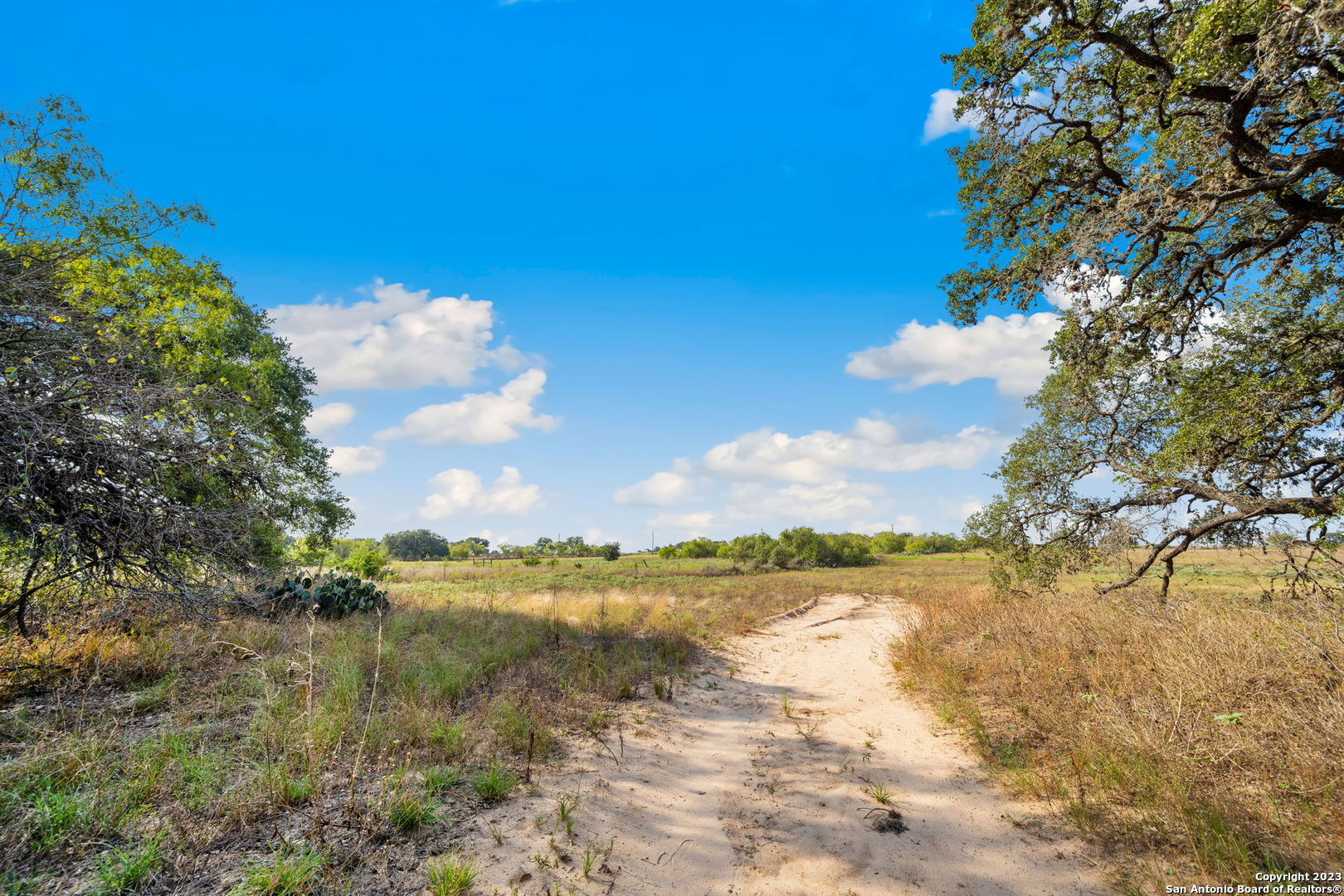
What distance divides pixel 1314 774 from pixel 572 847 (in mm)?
5855

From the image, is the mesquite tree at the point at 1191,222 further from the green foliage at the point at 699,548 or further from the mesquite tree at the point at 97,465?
the green foliage at the point at 699,548

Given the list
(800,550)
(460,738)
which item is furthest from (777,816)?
(800,550)

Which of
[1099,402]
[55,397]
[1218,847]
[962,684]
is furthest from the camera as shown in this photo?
[1099,402]

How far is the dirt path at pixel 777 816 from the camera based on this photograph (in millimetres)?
4012

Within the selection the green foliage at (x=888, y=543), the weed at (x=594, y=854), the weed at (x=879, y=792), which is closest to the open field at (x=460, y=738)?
the weed at (x=594, y=854)

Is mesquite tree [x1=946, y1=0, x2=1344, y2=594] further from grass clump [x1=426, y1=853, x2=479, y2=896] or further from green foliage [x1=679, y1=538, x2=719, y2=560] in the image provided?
green foliage [x1=679, y1=538, x2=719, y2=560]

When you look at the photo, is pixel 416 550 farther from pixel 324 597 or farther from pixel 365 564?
pixel 324 597

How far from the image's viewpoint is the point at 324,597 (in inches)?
504

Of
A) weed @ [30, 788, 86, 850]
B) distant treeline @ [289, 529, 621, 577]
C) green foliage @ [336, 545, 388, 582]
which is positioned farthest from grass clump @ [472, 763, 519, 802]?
green foliage @ [336, 545, 388, 582]

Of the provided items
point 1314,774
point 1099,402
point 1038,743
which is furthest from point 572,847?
point 1099,402

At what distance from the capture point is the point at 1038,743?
6250 mm

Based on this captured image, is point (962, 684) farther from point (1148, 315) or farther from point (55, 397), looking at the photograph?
point (55, 397)

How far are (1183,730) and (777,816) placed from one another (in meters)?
3.91

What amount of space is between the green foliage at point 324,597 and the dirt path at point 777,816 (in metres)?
7.94
